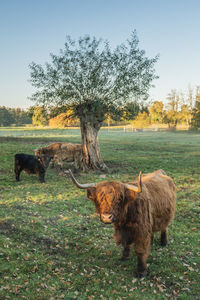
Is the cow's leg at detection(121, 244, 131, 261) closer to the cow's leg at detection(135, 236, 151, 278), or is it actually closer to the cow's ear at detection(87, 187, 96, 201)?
the cow's leg at detection(135, 236, 151, 278)

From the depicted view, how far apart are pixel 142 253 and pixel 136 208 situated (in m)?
1.19

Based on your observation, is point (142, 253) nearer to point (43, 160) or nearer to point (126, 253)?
point (126, 253)

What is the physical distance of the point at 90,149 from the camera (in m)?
20.0

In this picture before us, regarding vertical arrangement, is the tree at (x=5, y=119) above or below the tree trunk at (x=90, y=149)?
above

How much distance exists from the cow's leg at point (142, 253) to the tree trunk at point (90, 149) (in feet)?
44.9

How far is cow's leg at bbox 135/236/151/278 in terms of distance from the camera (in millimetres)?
5863

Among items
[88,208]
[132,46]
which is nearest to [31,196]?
[88,208]

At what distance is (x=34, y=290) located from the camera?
5211 mm

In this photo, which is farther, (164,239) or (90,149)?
(90,149)

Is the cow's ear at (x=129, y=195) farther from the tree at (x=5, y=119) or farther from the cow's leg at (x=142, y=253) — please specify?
the tree at (x=5, y=119)

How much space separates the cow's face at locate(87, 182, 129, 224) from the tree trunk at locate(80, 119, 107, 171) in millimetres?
14320

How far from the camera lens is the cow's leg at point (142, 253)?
5.86 meters

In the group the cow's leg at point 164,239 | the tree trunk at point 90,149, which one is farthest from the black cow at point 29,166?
the cow's leg at point 164,239

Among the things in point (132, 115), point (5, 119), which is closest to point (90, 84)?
point (132, 115)
